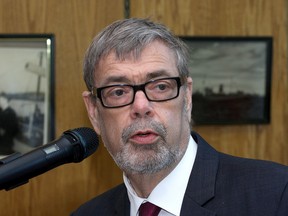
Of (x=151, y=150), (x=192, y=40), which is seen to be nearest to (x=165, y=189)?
(x=151, y=150)

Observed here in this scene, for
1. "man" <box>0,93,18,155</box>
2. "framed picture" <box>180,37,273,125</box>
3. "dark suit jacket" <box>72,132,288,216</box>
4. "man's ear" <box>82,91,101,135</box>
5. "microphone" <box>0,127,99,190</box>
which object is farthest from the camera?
"framed picture" <box>180,37,273,125</box>

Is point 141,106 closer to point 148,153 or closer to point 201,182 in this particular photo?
point 148,153

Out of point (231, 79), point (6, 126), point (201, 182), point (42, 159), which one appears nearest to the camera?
point (42, 159)

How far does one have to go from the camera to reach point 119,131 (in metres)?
1.28

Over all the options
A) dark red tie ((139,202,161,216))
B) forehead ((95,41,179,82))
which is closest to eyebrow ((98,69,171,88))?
forehead ((95,41,179,82))

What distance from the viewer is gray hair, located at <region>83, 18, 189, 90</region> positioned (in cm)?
128

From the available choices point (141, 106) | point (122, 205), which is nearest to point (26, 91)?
point (122, 205)

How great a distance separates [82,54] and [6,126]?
15.5 inches

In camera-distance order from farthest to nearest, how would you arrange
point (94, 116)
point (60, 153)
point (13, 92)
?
Answer: point (13, 92), point (94, 116), point (60, 153)

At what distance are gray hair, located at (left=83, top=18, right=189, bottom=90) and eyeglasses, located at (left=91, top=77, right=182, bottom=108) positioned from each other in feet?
0.19

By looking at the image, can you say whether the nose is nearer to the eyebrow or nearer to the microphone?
the eyebrow

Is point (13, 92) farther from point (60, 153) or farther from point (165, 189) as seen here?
point (60, 153)

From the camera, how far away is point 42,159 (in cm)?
95

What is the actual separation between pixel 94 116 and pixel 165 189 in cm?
32
